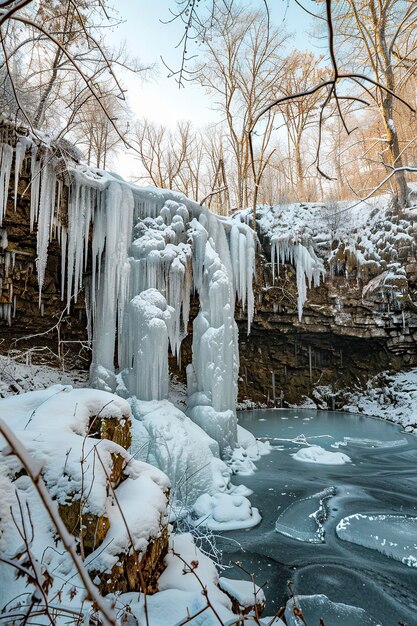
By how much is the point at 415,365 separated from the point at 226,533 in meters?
10.3

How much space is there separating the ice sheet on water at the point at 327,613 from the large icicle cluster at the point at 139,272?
3.58 m

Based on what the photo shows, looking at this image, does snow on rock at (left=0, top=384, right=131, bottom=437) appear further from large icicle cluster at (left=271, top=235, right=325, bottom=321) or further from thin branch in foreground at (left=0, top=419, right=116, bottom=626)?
large icicle cluster at (left=271, top=235, right=325, bottom=321)

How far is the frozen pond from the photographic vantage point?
3.03m

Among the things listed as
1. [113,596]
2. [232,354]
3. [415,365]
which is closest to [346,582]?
[113,596]

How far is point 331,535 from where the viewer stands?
412 centimetres

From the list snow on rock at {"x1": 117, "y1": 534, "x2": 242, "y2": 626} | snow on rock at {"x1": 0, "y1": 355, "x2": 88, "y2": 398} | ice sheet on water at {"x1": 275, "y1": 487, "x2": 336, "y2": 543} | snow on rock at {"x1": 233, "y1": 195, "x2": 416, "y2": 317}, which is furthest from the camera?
snow on rock at {"x1": 233, "y1": 195, "x2": 416, "y2": 317}

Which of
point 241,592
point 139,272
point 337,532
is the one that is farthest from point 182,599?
point 139,272

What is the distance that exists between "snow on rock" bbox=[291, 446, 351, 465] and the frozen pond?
0.02 m

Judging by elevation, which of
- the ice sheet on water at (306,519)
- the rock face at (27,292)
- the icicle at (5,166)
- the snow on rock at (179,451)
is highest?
the icicle at (5,166)

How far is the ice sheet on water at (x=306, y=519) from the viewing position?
13.6 ft

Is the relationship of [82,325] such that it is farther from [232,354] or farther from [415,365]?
[415,365]

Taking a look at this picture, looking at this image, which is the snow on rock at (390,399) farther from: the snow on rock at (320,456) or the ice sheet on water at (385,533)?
the ice sheet on water at (385,533)

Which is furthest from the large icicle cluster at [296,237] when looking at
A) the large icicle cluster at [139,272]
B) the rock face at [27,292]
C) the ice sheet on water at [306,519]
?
the ice sheet on water at [306,519]

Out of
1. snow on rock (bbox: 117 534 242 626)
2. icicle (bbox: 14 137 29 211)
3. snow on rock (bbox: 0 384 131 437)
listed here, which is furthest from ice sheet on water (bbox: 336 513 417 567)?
icicle (bbox: 14 137 29 211)
